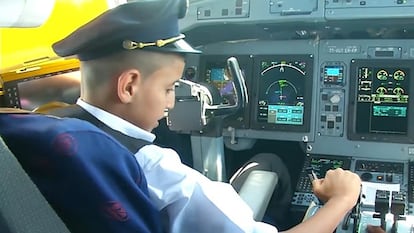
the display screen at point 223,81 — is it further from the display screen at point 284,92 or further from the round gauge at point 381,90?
the round gauge at point 381,90

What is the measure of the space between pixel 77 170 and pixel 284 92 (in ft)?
7.86

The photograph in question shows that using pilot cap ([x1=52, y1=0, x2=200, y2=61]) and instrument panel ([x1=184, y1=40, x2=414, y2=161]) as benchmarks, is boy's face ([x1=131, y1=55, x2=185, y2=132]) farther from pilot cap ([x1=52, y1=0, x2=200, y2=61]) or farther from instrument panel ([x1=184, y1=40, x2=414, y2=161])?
instrument panel ([x1=184, y1=40, x2=414, y2=161])

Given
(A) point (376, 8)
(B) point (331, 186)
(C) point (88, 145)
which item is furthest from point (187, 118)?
(C) point (88, 145)

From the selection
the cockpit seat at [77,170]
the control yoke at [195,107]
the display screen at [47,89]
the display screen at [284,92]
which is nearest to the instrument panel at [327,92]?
the display screen at [284,92]

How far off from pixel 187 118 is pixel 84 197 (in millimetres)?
1870

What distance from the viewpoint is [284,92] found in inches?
132

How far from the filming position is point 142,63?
1.36m

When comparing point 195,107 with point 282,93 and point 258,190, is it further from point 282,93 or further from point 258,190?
point 282,93

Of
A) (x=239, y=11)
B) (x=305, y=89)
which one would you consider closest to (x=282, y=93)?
(x=305, y=89)

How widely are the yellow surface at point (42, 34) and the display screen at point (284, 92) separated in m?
0.98

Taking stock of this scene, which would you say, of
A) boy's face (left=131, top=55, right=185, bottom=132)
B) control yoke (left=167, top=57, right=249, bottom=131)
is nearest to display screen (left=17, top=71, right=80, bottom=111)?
control yoke (left=167, top=57, right=249, bottom=131)

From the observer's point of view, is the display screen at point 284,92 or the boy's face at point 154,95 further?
the display screen at point 284,92

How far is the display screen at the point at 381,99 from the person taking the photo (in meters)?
3.16

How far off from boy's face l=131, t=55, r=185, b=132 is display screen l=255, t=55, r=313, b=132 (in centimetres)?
197
